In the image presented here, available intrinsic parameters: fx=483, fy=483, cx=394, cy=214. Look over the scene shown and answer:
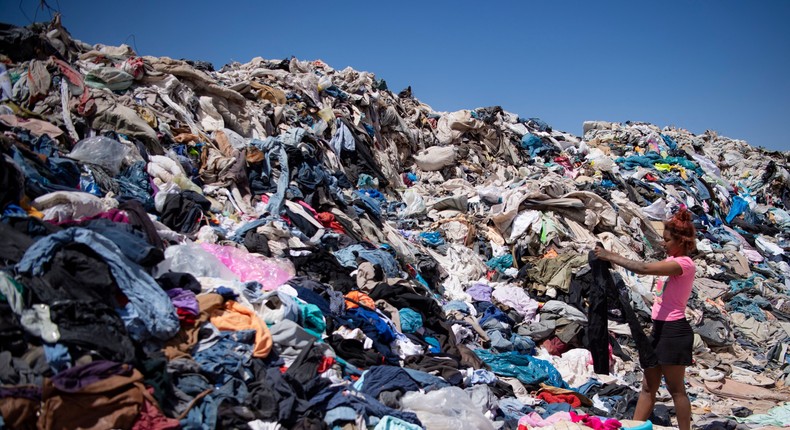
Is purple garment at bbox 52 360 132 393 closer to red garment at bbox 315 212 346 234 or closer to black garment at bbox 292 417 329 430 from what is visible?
black garment at bbox 292 417 329 430

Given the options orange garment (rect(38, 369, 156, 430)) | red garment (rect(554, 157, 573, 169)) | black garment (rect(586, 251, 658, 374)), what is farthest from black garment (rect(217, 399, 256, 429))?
red garment (rect(554, 157, 573, 169))

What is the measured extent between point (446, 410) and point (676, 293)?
1865 millimetres

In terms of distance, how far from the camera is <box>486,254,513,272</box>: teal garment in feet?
24.9

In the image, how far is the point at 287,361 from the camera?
3506mm

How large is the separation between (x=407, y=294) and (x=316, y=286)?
1.07 metres

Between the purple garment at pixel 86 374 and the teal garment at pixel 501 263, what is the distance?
588 centimetres

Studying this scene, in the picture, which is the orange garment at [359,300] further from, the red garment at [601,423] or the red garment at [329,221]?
the red garment at [601,423]

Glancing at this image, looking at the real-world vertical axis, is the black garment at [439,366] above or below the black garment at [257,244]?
below

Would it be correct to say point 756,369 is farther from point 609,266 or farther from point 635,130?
point 635,130

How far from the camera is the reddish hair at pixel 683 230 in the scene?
3.41 meters

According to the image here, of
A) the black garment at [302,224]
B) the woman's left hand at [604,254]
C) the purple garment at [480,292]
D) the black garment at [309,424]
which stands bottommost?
the black garment at [309,424]

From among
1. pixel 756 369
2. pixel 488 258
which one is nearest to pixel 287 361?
pixel 488 258

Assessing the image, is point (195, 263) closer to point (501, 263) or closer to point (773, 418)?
point (501, 263)

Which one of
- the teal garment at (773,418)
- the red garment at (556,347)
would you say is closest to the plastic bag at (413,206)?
the red garment at (556,347)
